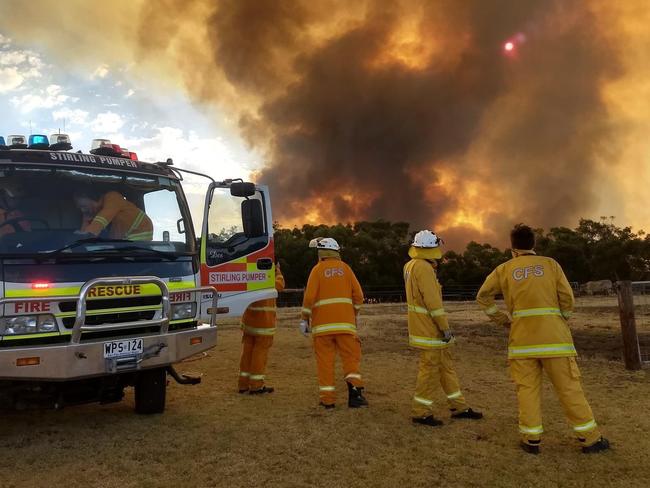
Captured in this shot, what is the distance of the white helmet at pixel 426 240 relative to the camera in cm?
564

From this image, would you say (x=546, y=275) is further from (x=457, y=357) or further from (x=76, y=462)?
(x=457, y=357)

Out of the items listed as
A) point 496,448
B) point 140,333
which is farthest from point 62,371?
point 496,448

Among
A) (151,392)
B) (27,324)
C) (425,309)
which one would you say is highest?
(27,324)

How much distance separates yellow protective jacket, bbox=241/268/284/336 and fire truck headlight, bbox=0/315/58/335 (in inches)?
Result: 108

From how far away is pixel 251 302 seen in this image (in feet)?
21.8

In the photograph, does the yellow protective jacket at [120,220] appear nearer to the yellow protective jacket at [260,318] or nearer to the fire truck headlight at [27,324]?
the fire truck headlight at [27,324]

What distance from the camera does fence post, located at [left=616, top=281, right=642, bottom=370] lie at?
8.22 metres

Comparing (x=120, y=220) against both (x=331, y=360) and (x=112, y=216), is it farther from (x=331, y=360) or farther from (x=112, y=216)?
(x=331, y=360)

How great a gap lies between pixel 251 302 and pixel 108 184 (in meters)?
2.21

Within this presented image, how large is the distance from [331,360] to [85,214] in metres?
3.06

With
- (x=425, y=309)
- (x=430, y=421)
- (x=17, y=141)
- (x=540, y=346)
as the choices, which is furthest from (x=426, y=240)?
(x=17, y=141)

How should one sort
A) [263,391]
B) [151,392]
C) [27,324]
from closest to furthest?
[27,324] → [151,392] → [263,391]

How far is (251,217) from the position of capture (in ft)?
20.9

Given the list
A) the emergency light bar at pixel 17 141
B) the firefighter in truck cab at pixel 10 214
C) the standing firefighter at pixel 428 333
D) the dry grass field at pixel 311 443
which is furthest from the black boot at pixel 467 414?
the emergency light bar at pixel 17 141
